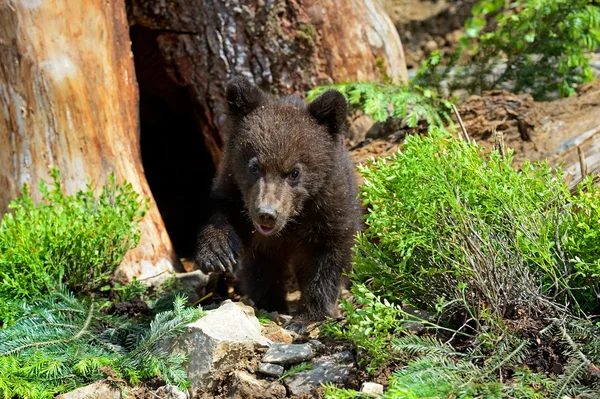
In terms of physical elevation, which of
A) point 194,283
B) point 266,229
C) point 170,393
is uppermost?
point 266,229

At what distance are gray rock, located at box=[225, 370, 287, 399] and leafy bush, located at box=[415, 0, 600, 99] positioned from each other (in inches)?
177

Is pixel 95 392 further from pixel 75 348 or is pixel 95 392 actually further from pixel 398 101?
pixel 398 101

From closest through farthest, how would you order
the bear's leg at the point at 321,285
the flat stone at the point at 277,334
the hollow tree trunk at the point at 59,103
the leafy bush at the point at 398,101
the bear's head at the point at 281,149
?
the flat stone at the point at 277,334
the bear's head at the point at 281,149
the bear's leg at the point at 321,285
the hollow tree trunk at the point at 59,103
the leafy bush at the point at 398,101

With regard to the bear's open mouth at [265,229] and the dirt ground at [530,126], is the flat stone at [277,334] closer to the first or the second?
the bear's open mouth at [265,229]

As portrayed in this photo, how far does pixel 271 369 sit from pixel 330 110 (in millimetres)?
2253

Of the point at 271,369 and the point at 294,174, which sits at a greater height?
the point at 294,174

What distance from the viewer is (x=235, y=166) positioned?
5.57 metres

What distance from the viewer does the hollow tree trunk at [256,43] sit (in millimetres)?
7293

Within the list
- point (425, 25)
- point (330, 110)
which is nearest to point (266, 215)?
point (330, 110)

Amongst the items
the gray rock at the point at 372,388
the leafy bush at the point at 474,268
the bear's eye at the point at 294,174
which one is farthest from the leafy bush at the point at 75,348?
the bear's eye at the point at 294,174

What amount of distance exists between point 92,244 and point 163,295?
85cm

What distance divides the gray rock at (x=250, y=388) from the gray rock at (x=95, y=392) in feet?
2.18

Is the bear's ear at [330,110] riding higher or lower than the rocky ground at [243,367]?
higher

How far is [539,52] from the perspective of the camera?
794 cm
